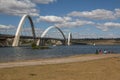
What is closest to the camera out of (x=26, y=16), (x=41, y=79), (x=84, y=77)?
(x=41, y=79)

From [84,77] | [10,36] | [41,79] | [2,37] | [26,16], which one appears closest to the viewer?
[41,79]

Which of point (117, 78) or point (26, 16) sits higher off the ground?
point (26, 16)

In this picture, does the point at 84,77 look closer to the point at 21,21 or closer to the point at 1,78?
the point at 1,78

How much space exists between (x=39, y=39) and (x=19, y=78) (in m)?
174

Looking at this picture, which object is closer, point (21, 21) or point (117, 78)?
point (117, 78)

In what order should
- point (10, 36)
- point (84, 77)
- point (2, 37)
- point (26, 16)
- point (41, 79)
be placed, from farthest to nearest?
point (26, 16), point (10, 36), point (2, 37), point (84, 77), point (41, 79)

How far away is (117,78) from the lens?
2114 cm

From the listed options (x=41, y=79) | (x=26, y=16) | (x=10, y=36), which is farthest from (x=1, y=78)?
(x=26, y=16)

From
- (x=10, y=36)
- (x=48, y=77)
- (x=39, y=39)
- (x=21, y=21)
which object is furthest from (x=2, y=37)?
(x=48, y=77)

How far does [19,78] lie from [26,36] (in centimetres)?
15639

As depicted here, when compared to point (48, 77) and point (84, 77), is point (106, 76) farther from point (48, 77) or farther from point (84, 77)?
point (48, 77)

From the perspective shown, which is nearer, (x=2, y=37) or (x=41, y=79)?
(x=41, y=79)

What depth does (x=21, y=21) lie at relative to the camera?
182625 mm

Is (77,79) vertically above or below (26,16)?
below
